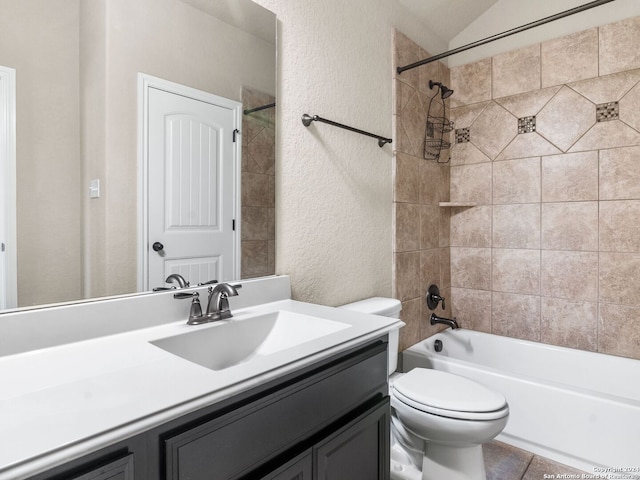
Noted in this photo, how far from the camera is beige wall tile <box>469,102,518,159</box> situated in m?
2.57

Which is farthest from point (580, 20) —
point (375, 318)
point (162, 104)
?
point (162, 104)

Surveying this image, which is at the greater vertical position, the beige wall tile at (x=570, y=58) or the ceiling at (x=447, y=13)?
the ceiling at (x=447, y=13)

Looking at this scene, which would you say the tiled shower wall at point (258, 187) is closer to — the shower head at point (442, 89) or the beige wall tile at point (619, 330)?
the shower head at point (442, 89)

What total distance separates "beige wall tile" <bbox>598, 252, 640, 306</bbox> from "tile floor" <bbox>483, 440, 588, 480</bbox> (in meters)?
1.01

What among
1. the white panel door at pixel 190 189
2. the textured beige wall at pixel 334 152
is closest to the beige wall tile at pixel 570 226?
the textured beige wall at pixel 334 152

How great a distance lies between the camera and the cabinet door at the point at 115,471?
55cm

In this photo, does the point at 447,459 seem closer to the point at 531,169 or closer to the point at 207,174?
the point at 207,174

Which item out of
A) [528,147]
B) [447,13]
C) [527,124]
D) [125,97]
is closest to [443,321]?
[528,147]

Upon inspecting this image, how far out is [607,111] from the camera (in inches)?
87.6

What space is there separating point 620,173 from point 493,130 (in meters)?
0.78

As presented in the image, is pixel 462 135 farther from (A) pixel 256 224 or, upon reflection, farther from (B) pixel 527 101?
(A) pixel 256 224

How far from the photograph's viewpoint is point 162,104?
1.20 meters

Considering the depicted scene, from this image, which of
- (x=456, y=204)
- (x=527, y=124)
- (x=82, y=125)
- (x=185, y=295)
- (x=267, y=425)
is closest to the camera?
(x=267, y=425)

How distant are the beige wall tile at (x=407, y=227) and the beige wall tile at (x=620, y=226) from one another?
104cm
